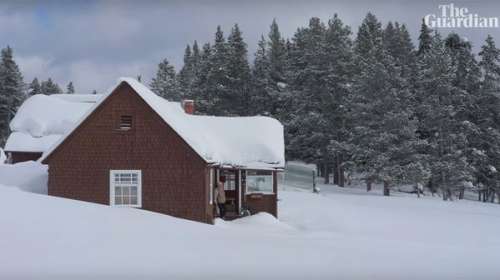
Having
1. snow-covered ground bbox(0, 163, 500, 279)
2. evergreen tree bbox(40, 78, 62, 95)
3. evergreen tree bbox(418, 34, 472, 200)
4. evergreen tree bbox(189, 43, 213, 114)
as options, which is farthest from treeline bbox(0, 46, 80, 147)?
snow-covered ground bbox(0, 163, 500, 279)

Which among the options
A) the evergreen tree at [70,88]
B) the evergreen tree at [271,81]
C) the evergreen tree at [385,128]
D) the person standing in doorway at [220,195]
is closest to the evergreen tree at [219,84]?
the evergreen tree at [271,81]

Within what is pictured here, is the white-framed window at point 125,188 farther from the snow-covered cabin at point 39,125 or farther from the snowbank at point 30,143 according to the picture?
the snowbank at point 30,143

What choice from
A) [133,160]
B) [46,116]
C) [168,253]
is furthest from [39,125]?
[168,253]

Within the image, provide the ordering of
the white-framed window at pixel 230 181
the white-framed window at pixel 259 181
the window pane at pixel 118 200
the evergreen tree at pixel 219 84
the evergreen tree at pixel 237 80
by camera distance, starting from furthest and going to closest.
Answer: the evergreen tree at pixel 237 80 < the evergreen tree at pixel 219 84 < the white-framed window at pixel 230 181 < the white-framed window at pixel 259 181 < the window pane at pixel 118 200

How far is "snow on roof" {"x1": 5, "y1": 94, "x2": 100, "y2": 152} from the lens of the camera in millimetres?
42094

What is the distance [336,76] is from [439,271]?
133 ft

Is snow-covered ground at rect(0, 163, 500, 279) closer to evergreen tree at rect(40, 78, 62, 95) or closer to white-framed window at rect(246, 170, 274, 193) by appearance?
white-framed window at rect(246, 170, 274, 193)

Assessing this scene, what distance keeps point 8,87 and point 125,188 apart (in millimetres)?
51194

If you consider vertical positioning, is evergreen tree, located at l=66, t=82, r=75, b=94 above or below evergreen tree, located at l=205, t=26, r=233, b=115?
above

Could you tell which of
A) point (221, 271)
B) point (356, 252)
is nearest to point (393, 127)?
point (356, 252)

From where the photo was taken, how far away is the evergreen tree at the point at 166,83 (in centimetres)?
7019

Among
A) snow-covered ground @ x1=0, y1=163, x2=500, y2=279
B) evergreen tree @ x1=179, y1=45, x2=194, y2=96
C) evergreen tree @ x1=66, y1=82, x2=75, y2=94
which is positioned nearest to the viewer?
snow-covered ground @ x1=0, y1=163, x2=500, y2=279

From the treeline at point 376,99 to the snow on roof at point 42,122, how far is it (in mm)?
16015

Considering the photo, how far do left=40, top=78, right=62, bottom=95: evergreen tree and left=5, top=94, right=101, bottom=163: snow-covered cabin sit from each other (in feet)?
135
